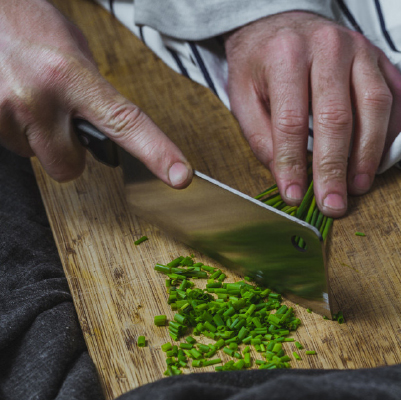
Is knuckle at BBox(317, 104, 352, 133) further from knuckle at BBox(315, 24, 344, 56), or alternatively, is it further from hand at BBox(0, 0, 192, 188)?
hand at BBox(0, 0, 192, 188)

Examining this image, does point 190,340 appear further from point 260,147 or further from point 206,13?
point 206,13

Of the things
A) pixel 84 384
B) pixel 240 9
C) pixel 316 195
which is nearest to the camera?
pixel 84 384

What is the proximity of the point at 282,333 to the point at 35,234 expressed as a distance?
0.68m

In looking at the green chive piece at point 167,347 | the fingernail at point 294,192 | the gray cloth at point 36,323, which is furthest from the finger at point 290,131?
the gray cloth at point 36,323

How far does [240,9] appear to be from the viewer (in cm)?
158

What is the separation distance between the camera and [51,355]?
106cm

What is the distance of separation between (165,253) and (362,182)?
1.68 ft

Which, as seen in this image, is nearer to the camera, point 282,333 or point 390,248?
point 282,333

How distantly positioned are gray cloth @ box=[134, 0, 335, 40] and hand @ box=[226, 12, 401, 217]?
0.32ft

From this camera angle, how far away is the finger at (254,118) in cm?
139

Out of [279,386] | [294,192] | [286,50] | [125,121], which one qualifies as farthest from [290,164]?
[279,386]

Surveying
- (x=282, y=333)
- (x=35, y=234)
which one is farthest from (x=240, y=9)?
(x=282, y=333)

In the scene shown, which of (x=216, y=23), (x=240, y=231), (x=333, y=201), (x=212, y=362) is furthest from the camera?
(x=216, y=23)

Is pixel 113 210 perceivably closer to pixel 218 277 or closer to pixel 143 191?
pixel 143 191
